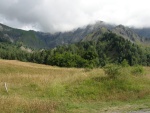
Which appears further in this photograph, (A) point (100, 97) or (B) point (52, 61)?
(B) point (52, 61)

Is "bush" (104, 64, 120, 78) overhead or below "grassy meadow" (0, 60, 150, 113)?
overhead

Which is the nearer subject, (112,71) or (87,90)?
(87,90)

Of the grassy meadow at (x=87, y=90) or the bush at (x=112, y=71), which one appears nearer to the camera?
the grassy meadow at (x=87, y=90)

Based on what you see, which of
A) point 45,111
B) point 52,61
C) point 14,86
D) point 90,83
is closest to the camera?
point 45,111

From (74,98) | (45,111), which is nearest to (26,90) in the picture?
(74,98)

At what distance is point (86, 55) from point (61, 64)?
12546mm

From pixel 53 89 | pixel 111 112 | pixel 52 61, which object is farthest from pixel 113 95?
pixel 52 61

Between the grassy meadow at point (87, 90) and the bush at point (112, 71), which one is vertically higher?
the bush at point (112, 71)

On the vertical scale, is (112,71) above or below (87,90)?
above

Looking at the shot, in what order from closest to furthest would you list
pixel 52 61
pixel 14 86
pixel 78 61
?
pixel 14 86 < pixel 78 61 < pixel 52 61

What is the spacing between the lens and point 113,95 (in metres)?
26.2

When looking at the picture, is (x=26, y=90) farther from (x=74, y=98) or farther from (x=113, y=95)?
(x=113, y=95)

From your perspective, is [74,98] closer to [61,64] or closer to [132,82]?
[132,82]

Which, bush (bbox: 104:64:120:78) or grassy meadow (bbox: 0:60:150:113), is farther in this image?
bush (bbox: 104:64:120:78)
